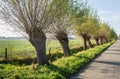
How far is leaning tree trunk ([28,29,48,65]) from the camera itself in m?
15.7

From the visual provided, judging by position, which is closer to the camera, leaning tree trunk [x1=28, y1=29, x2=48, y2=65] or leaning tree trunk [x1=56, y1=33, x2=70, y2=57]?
→ leaning tree trunk [x1=28, y1=29, x2=48, y2=65]

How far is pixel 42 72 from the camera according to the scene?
13.0 meters

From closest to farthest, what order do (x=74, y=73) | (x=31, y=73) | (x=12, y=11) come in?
(x=31, y=73) → (x=74, y=73) → (x=12, y=11)

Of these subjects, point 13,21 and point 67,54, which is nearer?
point 13,21

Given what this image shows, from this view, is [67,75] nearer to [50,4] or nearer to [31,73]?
[31,73]

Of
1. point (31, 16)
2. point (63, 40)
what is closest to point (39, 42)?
point (31, 16)

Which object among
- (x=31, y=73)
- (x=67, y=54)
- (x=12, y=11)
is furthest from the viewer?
(x=67, y=54)

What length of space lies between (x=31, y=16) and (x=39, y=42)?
1617 millimetres

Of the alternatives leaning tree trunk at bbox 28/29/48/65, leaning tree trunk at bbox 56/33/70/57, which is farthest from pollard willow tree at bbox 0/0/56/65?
leaning tree trunk at bbox 56/33/70/57

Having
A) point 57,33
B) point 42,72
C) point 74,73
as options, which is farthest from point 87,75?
point 57,33

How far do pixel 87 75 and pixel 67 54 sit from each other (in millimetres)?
12883

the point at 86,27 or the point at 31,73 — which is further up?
the point at 86,27

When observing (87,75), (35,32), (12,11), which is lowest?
(87,75)

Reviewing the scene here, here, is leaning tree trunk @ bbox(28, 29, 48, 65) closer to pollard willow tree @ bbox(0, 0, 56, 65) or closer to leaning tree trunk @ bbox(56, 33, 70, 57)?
pollard willow tree @ bbox(0, 0, 56, 65)
